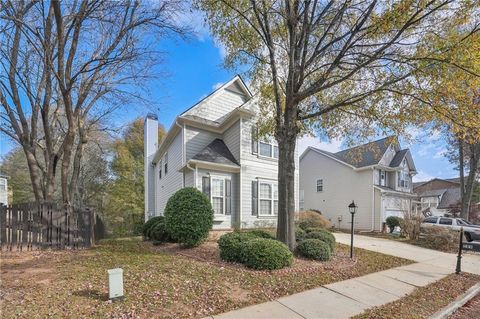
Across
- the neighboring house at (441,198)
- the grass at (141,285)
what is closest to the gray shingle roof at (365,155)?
the grass at (141,285)

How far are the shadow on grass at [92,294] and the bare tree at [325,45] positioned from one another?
5.15 meters

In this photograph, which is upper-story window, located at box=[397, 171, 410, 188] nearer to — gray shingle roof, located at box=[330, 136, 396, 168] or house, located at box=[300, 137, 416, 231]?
house, located at box=[300, 137, 416, 231]

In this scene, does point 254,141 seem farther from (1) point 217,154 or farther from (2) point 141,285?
(2) point 141,285

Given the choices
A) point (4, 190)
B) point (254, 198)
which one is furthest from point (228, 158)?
point (4, 190)

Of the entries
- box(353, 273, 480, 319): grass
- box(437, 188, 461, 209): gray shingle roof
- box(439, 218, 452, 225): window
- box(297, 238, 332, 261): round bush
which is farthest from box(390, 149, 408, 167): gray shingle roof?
box(297, 238, 332, 261): round bush

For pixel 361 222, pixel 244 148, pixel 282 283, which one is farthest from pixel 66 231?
pixel 361 222

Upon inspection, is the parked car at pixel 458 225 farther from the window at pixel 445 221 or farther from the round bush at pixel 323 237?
the round bush at pixel 323 237

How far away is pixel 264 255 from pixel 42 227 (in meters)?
7.01

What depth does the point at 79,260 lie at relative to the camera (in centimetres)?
730

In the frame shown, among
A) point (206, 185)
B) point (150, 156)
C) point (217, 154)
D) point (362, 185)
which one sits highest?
point (150, 156)

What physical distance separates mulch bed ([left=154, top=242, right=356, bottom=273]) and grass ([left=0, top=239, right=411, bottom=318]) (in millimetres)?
174

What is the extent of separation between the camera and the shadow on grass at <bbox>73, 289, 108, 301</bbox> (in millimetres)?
4544

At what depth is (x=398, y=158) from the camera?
24031 millimetres

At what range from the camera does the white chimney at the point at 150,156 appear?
2198 centimetres
